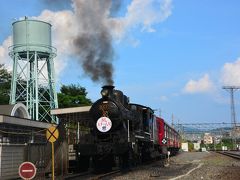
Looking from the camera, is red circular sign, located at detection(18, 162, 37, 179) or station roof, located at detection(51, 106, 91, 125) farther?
station roof, located at detection(51, 106, 91, 125)

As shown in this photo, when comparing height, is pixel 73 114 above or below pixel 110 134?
above

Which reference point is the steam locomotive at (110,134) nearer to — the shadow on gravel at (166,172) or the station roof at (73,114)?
the shadow on gravel at (166,172)

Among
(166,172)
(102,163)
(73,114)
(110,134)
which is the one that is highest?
(73,114)

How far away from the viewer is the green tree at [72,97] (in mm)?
78312

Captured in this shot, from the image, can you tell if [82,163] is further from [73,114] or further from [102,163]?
[73,114]

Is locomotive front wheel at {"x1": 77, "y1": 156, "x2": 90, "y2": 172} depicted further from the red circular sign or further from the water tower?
the water tower

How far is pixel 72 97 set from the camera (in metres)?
79.6

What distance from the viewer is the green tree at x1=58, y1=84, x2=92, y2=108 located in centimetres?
7831

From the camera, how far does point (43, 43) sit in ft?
176

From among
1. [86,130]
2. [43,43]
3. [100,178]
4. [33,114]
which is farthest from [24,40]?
[100,178]

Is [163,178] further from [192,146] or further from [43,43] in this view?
[192,146]

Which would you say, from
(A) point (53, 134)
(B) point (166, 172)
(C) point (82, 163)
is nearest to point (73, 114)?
(C) point (82, 163)

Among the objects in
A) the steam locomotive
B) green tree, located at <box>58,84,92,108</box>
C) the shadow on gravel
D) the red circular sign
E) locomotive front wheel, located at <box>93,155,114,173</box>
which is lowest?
the shadow on gravel

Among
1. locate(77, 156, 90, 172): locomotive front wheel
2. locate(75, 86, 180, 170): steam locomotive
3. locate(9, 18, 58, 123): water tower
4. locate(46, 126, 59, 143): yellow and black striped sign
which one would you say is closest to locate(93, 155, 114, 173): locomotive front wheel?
locate(75, 86, 180, 170): steam locomotive
